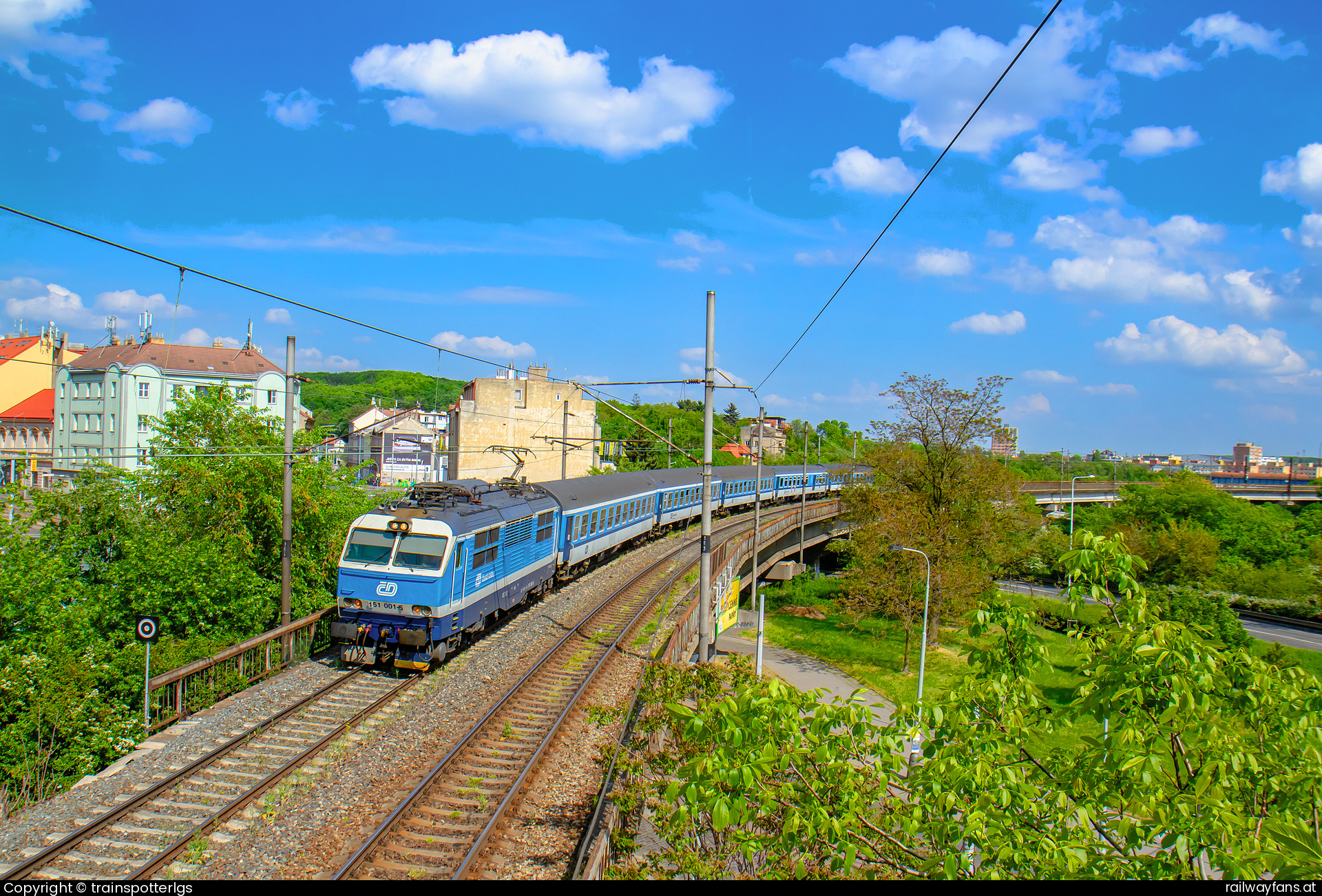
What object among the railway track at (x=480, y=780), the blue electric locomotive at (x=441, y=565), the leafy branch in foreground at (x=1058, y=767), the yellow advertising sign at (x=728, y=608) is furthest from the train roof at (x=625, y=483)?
the leafy branch in foreground at (x=1058, y=767)

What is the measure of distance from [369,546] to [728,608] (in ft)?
28.2

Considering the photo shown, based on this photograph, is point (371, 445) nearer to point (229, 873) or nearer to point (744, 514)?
point (744, 514)

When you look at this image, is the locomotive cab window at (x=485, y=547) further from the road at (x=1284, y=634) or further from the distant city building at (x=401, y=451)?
the distant city building at (x=401, y=451)

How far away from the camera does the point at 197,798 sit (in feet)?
31.0

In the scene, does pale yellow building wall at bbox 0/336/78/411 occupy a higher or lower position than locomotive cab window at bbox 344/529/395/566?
higher

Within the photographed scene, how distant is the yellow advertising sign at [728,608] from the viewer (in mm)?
17141

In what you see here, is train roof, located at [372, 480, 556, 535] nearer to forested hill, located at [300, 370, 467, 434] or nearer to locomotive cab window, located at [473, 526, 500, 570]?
locomotive cab window, located at [473, 526, 500, 570]

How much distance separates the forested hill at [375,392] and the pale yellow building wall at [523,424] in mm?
28919

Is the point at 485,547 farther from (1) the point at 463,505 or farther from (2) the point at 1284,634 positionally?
(2) the point at 1284,634

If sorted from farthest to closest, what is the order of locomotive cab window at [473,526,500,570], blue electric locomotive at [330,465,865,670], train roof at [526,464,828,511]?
1. train roof at [526,464,828,511]
2. locomotive cab window at [473,526,500,570]
3. blue electric locomotive at [330,465,865,670]

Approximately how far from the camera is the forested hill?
105812mm

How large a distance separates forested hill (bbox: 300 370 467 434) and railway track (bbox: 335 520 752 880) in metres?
78.7

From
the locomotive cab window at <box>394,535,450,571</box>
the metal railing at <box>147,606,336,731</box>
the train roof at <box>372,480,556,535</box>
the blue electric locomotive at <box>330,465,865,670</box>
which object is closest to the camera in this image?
the metal railing at <box>147,606,336,731</box>

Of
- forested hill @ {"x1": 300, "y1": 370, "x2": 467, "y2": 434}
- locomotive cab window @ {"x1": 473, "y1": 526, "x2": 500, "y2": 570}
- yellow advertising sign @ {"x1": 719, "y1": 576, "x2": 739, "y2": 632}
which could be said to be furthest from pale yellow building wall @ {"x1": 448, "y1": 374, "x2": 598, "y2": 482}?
locomotive cab window @ {"x1": 473, "y1": 526, "x2": 500, "y2": 570}
